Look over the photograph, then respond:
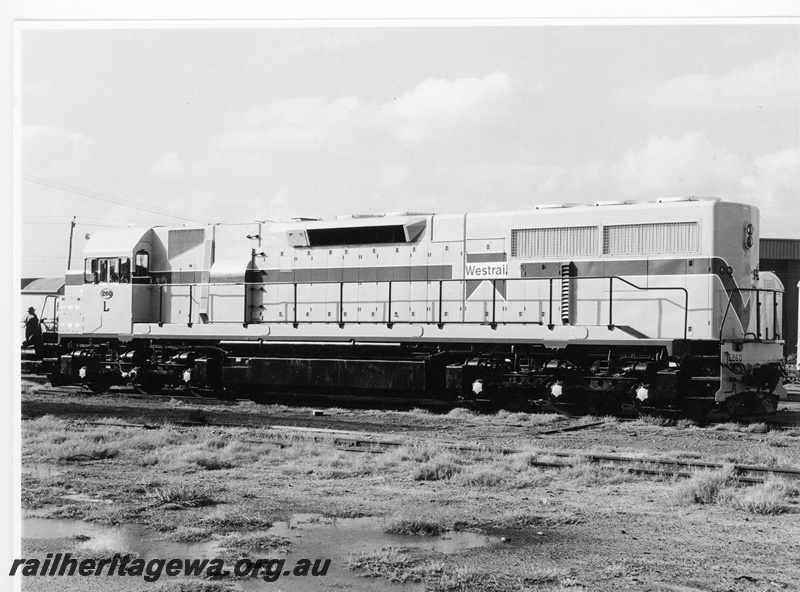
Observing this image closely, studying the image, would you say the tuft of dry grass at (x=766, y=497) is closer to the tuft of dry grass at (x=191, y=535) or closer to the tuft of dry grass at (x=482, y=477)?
the tuft of dry grass at (x=482, y=477)

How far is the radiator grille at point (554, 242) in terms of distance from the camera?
11.2 m

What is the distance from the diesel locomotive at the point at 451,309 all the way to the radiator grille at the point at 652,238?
0.06ft

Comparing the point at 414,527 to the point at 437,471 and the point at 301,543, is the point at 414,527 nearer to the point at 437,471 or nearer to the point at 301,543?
the point at 301,543

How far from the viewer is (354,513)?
6477 mm

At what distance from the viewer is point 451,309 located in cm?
1197

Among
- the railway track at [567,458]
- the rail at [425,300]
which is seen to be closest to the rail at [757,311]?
the rail at [425,300]

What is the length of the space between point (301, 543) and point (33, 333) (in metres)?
12.6

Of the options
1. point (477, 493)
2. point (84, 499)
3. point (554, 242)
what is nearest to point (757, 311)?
point (554, 242)

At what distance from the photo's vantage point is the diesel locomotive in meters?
10.7

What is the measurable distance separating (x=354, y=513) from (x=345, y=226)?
673 cm

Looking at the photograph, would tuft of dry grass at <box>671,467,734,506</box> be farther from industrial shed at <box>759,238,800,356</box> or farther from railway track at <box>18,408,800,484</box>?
industrial shed at <box>759,238,800,356</box>

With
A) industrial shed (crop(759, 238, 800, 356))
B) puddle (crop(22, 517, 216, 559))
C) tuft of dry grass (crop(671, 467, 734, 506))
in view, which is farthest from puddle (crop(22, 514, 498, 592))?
industrial shed (crop(759, 238, 800, 356))

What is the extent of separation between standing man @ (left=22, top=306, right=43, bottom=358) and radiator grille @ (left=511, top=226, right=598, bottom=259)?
974 centimetres

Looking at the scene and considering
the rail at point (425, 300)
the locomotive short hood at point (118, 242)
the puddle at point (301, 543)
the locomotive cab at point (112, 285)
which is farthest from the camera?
the locomotive short hood at point (118, 242)
